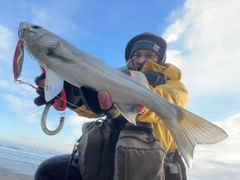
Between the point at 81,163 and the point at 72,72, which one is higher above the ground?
the point at 72,72

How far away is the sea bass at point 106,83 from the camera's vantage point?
231 centimetres

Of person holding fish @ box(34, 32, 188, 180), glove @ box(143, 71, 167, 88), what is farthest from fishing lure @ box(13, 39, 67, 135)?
glove @ box(143, 71, 167, 88)

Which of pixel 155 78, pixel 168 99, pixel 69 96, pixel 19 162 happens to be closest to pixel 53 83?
pixel 69 96

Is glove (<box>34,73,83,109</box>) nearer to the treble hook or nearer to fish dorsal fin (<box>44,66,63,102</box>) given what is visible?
the treble hook

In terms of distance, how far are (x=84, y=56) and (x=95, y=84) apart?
32cm

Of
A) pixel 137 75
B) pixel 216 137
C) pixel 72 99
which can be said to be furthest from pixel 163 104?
pixel 72 99

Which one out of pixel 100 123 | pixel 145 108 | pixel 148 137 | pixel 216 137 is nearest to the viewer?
pixel 216 137

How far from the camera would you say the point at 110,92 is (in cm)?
247

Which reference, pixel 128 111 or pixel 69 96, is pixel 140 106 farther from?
pixel 69 96

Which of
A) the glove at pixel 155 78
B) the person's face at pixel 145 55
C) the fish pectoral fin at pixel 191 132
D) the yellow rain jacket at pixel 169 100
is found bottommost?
the fish pectoral fin at pixel 191 132

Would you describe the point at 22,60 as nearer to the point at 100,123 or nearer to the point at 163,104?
the point at 100,123

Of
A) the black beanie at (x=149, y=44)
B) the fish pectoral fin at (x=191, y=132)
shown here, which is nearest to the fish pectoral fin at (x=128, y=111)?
the fish pectoral fin at (x=191, y=132)

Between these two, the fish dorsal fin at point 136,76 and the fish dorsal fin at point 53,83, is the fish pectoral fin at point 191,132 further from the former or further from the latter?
the fish dorsal fin at point 53,83

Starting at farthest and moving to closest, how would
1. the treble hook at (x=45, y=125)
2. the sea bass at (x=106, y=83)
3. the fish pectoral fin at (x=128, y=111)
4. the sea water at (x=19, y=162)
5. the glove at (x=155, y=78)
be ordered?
the sea water at (x=19, y=162), the glove at (x=155, y=78), the treble hook at (x=45, y=125), the fish pectoral fin at (x=128, y=111), the sea bass at (x=106, y=83)
